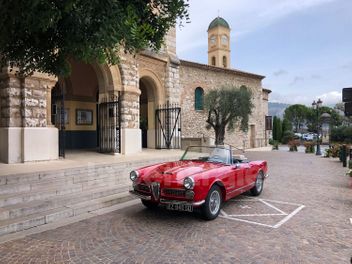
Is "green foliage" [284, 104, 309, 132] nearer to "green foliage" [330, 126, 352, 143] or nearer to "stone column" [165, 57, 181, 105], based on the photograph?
"green foliage" [330, 126, 352, 143]

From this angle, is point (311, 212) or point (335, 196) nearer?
point (311, 212)

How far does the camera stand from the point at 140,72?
14.3m

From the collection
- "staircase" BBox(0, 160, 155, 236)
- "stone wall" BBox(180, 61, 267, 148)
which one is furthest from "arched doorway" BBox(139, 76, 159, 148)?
"staircase" BBox(0, 160, 155, 236)

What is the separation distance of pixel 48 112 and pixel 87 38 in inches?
252

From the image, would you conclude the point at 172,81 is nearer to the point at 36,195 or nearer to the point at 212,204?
the point at 36,195

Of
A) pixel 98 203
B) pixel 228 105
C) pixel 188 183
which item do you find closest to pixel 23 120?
pixel 98 203

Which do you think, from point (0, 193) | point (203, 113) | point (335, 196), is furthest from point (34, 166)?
point (203, 113)

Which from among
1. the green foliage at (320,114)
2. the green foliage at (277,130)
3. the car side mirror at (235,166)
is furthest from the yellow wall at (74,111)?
the green foliage at (320,114)

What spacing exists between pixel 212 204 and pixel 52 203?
317 centimetres

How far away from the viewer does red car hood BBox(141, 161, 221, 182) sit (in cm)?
530

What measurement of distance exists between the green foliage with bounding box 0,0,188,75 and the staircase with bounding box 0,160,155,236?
102 inches

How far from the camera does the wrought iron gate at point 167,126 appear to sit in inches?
616

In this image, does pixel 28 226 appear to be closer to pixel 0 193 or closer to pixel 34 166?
pixel 0 193

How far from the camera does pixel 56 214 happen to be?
539 cm
